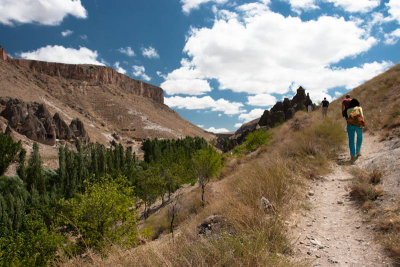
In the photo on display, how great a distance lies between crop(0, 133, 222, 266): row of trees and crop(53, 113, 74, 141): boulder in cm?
2272

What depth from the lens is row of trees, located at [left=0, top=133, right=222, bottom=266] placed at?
48.5 feet

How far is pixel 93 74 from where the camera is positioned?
131250 mm

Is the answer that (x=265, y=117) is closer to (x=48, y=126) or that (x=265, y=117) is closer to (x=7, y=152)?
(x=7, y=152)

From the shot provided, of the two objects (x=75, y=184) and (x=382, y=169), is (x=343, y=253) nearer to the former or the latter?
(x=382, y=169)

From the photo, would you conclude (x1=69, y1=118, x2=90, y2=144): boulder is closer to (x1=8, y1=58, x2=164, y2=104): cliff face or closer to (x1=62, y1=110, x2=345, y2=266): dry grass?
(x1=8, y1=58, x2=164, y2=104): cliff face

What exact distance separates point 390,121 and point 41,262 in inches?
992

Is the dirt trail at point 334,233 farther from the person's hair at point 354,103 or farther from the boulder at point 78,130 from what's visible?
the boulder at point 78,130

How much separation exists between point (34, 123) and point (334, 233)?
70.2m

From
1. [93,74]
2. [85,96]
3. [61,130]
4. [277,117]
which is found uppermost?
[93,74]

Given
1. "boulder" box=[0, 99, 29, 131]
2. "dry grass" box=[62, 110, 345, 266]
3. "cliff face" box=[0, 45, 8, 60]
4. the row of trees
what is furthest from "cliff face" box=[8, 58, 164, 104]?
"dry grass" box=[62, 110, 345, 266]

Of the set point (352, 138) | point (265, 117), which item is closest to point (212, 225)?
point (352, 138)

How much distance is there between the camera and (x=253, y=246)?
2512 mm

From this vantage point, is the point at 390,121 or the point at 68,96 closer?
the point at 390,121

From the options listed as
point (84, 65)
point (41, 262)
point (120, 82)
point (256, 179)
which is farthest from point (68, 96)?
point (256, 179)
